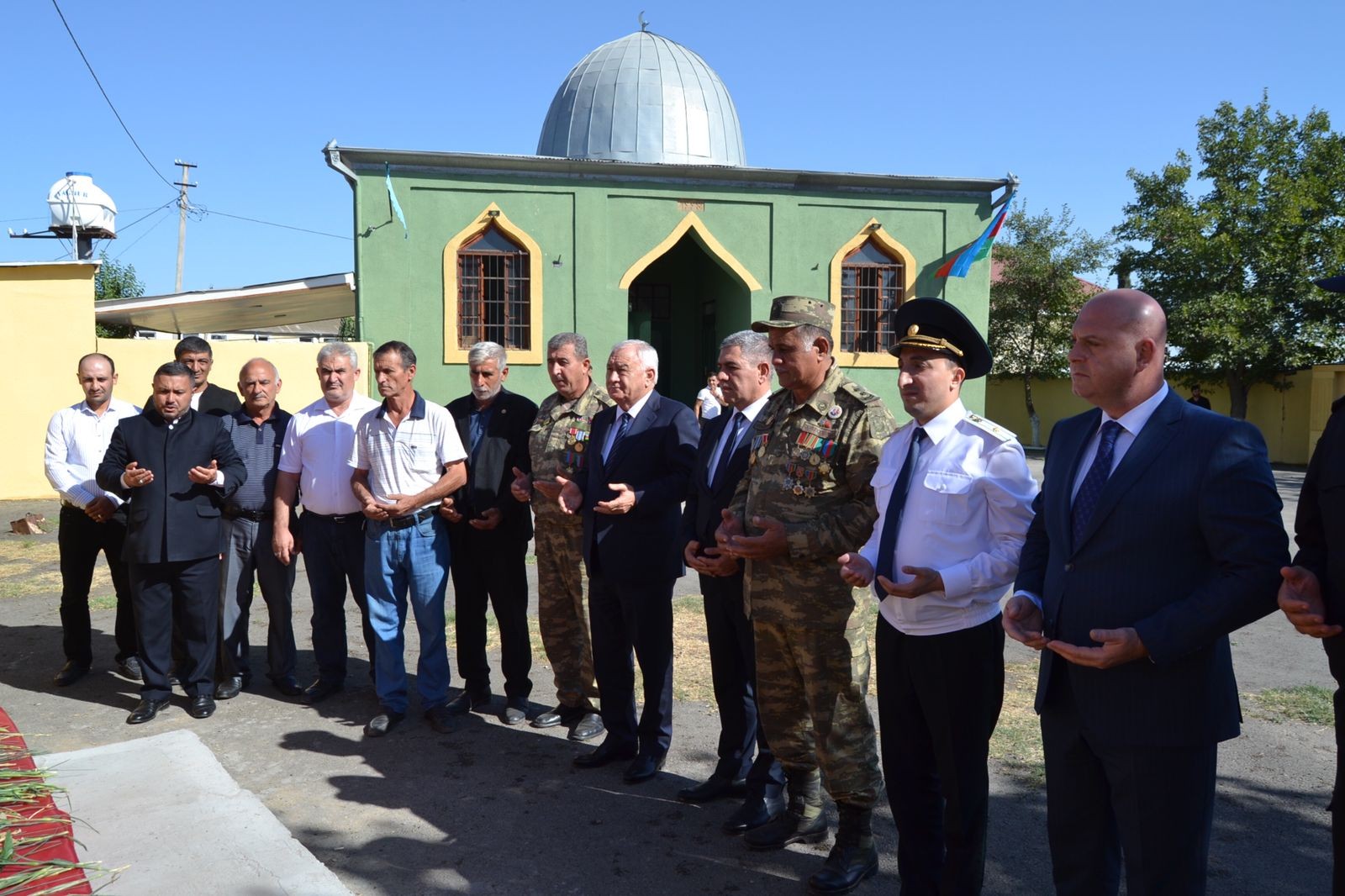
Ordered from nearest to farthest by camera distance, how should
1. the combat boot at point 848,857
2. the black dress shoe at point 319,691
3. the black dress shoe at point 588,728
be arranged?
the combat boot at point 848,857 → the black dress shoe at point 588,728 → the black dress shoe at point 319,691

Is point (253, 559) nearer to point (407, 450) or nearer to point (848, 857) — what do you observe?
point (407, 450)

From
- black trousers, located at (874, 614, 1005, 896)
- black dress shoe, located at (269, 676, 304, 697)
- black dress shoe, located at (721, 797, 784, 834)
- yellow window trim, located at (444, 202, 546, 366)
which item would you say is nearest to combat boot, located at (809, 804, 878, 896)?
black trousers, located at (874, 614, 1005, 896)

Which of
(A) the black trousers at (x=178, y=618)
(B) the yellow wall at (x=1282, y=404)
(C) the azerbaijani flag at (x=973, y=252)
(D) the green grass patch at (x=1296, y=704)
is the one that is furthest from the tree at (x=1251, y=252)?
(A) the black trousers at (x=178, y=618)

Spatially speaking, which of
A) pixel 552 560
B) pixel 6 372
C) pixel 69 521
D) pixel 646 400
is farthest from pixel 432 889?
pixel 6 372

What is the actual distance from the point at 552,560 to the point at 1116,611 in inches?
136

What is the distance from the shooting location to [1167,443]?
99.5 inches

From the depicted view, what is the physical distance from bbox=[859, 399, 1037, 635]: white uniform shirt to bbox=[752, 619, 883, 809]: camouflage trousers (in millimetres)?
454

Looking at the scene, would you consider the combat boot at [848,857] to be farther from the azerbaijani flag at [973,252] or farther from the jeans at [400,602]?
the azerbaijani flag at [973,252]

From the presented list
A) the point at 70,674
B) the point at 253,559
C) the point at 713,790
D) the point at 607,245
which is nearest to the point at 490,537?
the point at 253,559

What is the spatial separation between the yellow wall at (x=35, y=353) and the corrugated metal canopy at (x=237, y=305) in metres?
1.04

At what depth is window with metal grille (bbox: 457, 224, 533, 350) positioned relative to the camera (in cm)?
1641

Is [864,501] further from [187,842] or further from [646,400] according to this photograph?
[187,842]

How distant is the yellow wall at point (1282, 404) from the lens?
2472 cm

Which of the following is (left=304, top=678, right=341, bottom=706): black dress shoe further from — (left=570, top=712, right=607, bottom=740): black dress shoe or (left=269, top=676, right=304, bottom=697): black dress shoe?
(left=570, top=712, right=607, bottom=740): black dress shoe
